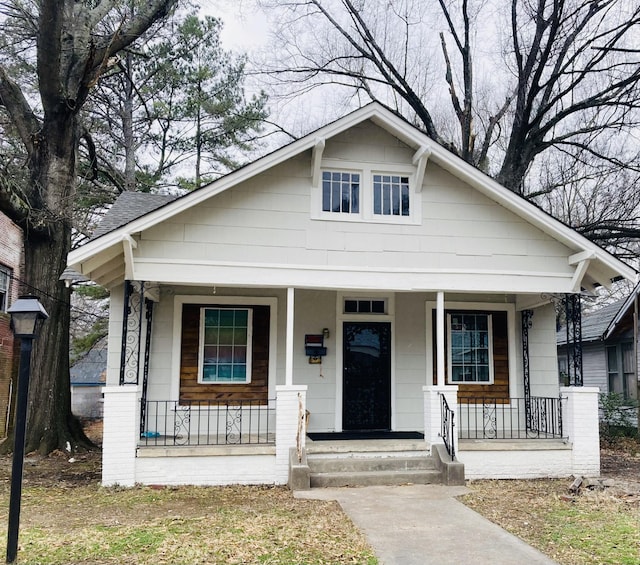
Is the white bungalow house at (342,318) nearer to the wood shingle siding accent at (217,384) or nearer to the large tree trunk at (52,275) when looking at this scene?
the wood shingle siding accent at (217,384)

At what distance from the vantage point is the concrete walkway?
17.1 ft

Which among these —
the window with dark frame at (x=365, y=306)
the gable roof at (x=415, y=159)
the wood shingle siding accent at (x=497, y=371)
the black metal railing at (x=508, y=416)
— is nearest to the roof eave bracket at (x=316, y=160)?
the gable roof at (x=415, y=159)

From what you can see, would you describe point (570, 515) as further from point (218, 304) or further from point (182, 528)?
point (218, 304)

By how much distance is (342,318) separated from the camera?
34.3ft

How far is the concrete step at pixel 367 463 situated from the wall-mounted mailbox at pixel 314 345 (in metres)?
2.09

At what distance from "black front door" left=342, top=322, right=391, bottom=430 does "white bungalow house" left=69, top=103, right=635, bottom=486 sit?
0.03m

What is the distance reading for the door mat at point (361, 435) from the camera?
948 centimetres

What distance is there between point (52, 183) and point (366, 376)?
722cm

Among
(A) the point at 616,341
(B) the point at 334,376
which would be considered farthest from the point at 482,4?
(B) the point at 334,376

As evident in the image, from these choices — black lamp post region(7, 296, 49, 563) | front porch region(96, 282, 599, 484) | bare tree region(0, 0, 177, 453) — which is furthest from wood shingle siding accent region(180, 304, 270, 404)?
black lamp post region(7, 296, 49, 563)

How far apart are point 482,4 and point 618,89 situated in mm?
4840

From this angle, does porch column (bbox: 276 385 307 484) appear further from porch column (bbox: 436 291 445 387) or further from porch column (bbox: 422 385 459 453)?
porch column (bbox: 436 291 445 387)

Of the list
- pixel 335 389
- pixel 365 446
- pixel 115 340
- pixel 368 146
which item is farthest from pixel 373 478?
pixel 368 146

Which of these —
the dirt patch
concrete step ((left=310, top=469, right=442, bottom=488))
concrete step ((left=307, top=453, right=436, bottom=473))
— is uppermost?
concrete step ((left=307, top=453, right=436, bottom=473))
